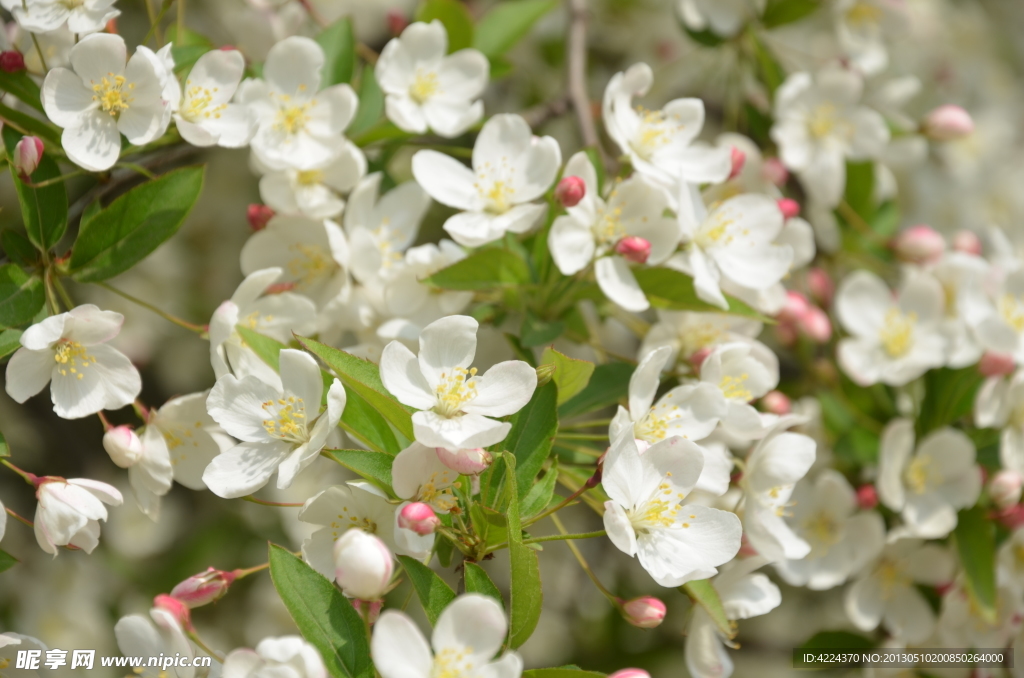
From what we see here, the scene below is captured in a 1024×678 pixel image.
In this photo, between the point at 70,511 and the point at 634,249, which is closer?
the point at 70,511

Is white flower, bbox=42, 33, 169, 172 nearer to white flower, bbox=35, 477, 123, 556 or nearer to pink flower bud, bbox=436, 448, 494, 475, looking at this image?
white flower, bbox=35, 477, 123, 556

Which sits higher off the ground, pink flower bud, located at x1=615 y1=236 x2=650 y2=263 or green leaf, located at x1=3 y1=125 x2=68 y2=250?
green leaf, located at x1=3 y1=125 x2=68 y2=250

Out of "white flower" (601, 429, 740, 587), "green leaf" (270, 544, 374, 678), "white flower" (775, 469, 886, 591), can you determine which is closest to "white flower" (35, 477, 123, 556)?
"green leaf" (270, 544, 374, 678)

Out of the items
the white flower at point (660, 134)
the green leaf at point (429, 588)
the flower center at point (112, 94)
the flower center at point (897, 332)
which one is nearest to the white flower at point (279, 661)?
the green leaf at point (429, 588)

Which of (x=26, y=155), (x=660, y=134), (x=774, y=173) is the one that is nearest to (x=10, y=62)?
(x=26, y=155)

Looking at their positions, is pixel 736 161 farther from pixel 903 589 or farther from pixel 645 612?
pixel 903 589

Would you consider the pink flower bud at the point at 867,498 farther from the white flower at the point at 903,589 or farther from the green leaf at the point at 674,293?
the green leaf at the point at 674,293
